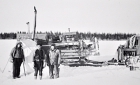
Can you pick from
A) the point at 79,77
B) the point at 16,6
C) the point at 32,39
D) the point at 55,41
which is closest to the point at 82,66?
the point at 79,77

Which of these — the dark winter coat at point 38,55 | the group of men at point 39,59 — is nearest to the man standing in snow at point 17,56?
the group of men at point 39,59

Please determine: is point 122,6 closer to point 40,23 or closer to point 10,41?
point 40,23

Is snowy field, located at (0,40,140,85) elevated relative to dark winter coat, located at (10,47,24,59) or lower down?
lower down

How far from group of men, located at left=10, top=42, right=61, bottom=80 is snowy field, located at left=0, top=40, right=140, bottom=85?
0.08 meters

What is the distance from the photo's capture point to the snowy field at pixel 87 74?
121 inches

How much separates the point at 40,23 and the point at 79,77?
4.23 feet

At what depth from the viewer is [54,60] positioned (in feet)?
10.2

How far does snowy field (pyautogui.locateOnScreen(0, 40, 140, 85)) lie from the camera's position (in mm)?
3084

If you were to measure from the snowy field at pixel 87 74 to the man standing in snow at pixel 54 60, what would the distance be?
0.26 feet

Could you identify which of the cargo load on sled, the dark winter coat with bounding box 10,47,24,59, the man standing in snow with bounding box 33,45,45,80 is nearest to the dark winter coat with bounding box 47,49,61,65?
the man standing in snow with bounding box 33,45,45,80

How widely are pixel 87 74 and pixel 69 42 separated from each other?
0.71 meters

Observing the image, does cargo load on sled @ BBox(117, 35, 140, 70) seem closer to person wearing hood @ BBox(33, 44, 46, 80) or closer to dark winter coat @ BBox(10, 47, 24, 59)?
person wearing hood @ BBox(33, 44, 46, 80)

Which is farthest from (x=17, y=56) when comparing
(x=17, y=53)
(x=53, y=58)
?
(x=53, y=58)

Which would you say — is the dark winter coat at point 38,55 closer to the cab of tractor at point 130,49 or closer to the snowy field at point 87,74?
the snowy field at point 87,74
